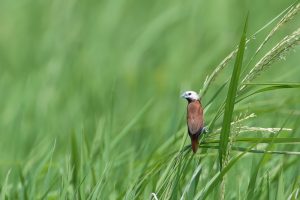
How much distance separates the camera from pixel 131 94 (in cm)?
700

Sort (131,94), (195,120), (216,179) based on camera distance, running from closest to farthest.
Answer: (195,120) → (216,179) → (131,94)

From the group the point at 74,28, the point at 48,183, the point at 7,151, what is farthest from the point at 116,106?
the point at 48,183

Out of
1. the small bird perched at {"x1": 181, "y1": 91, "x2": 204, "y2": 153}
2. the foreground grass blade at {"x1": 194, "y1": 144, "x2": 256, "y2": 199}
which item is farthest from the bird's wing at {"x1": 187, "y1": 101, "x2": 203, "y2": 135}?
the foreground grass blade at {"x1": 194, "y1": 144, "x2": 256, "y2": 199}

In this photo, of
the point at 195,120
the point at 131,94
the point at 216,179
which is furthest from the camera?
the point at 131,94

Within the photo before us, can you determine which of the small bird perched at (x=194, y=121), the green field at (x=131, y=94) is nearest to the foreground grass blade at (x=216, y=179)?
the green field at (x=131, y=94)

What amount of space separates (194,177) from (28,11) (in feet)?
18.1

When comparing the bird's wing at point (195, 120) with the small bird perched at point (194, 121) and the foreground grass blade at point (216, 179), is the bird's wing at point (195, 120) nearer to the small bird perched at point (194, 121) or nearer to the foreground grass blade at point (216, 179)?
the small bird perched at point (194, 121)

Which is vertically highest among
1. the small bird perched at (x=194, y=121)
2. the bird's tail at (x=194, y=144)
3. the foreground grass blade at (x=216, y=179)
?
the small bird perched at (x=194, y=121)

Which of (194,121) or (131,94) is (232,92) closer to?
(194,121)

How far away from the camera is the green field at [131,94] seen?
3.38 meters


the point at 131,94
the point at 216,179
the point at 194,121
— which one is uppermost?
the point at 131,94

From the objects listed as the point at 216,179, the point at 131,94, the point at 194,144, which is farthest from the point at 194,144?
the point at 131,94

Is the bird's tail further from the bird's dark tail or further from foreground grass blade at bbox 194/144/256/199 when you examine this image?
foreground grass blade at bbox 194/144/256/199

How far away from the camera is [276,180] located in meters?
3.53
